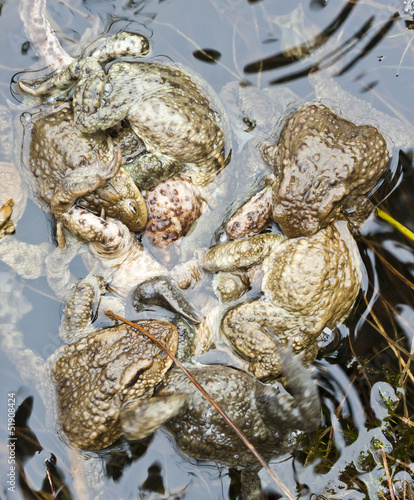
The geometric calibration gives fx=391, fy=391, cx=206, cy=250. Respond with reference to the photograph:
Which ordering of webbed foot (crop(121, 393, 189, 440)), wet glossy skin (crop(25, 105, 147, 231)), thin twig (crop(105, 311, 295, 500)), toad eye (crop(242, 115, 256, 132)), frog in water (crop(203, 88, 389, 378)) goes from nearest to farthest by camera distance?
1. thin twig (crop(105, 311, 295, 500))
2. webbed foot (crop(121, 393, 189, 440))
3. frog in water (crop(203, 88, 389, 378))
4. wet glossy skin (crop(25, 105, 147, 231))
5. toad eye (crop(242, 115, 256, 132))

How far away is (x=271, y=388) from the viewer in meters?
3.64

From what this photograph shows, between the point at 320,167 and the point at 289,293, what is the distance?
117 cm

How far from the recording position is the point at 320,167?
11.4ft

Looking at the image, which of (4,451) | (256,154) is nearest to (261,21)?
(256,154)

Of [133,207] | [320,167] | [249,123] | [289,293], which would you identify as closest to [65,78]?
[133,207]

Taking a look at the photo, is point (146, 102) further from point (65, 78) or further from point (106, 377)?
point (106, 377)

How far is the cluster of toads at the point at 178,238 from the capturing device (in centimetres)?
352

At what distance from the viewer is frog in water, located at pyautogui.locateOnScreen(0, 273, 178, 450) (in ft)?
11.3

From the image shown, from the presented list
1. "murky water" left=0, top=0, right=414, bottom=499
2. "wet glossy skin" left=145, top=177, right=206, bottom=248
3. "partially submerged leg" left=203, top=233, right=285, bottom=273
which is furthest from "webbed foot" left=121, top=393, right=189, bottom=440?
"wet glossy skin" left=145, top=177, right=206, bottom=248

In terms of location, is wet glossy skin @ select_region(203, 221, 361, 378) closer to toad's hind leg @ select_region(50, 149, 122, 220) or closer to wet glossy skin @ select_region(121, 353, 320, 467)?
wet glossy skin @ select_region(121, 353, 320, 467)

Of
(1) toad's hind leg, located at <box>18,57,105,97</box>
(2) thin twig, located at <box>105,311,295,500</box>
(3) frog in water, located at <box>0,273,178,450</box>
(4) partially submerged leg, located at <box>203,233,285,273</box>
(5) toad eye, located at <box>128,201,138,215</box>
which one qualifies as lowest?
(3) frog in water, located at <box>0,273,178,450</box>

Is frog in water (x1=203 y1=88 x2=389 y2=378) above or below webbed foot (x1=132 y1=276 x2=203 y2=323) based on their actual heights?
above

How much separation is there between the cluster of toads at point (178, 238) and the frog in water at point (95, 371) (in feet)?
0.04

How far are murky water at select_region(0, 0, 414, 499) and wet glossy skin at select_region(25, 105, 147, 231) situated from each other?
19.7 inches
